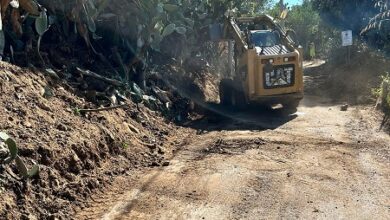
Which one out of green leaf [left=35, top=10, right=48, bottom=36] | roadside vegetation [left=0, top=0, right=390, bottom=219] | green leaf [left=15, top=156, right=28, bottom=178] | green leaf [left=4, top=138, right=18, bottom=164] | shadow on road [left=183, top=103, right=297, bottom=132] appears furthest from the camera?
shadow on road [left=183, top=103, right=297, bottom=132]

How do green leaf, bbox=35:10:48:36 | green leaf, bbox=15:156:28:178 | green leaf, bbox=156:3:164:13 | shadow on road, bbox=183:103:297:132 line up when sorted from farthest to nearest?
1. green leaf, bbox=156:3:164:13
2. shadow on road, bbox=183:103:297:132
3. green leaf, bbox=35:10:48:36
4. green leaf, bbox=15:156:28:178

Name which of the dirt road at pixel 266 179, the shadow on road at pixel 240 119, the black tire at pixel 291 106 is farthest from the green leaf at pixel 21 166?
the black tire at pixel 291 106

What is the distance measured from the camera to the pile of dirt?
5.64 meters

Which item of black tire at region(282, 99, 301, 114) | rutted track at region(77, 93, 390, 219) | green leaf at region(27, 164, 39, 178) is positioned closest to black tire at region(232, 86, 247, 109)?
black tire at region(282, 99, 301, 114)

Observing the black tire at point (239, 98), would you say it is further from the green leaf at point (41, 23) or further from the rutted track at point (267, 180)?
the green leaf at point (41, 23)

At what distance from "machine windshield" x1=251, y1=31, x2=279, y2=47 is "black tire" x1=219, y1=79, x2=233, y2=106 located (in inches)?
60.9

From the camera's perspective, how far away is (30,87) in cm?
782

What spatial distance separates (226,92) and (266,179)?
7704 millimetres

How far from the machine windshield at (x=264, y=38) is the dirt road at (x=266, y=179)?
3155 millimetres

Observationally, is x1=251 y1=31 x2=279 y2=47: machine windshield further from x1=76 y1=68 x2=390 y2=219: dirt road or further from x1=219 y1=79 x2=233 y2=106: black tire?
x1=76 y1=68 x2=390 y2=219: dirt road

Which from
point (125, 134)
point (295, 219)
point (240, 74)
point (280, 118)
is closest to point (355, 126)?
point (280, 118)

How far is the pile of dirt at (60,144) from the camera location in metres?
5.64

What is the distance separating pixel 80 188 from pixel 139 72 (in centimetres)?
656

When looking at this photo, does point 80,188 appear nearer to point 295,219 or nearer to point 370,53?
point 295,219
